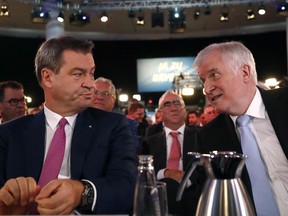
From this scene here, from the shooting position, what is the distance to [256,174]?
59.2 inches

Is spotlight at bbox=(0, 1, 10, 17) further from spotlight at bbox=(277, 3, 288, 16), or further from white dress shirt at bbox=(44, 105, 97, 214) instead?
white dress shirt at bbox=(44, 105, 97, 214)

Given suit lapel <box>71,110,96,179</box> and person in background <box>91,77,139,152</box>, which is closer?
suit lapel <box>71,110,96,179</box>

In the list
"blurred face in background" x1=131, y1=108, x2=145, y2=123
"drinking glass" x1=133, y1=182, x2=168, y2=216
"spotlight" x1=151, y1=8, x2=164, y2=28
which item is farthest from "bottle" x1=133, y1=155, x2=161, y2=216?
"spotlight" x1=151, y1=8, x2=164, y2=28

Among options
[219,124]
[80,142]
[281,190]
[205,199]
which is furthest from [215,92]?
[205,199]

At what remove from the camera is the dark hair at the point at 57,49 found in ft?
5.08

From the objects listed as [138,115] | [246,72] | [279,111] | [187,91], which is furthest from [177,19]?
[279,111]

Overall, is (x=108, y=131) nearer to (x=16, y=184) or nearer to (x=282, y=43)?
(x=16, y=184)

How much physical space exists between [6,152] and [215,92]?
83 cm

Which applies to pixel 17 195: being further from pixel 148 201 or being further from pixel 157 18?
pixel 157 18

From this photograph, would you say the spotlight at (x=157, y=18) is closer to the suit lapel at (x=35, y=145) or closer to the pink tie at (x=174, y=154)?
the pink tie at (x=174, y=154)

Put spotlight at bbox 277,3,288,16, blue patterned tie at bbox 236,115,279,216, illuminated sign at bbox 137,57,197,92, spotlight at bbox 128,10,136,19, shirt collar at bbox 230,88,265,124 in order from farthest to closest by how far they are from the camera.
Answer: illuminated sign at bbox 137,57,197,92 → spotlight at bbox 128,10,136,19 → spotlight at bbox 277,3,288,16 → shirt collar at bbox 230,88,265,124 → blue patterned tie at bbox 236,115,279,216

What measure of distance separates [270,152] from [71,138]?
731mm

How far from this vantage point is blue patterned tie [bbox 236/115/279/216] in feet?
4.65

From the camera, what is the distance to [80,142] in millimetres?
1508
